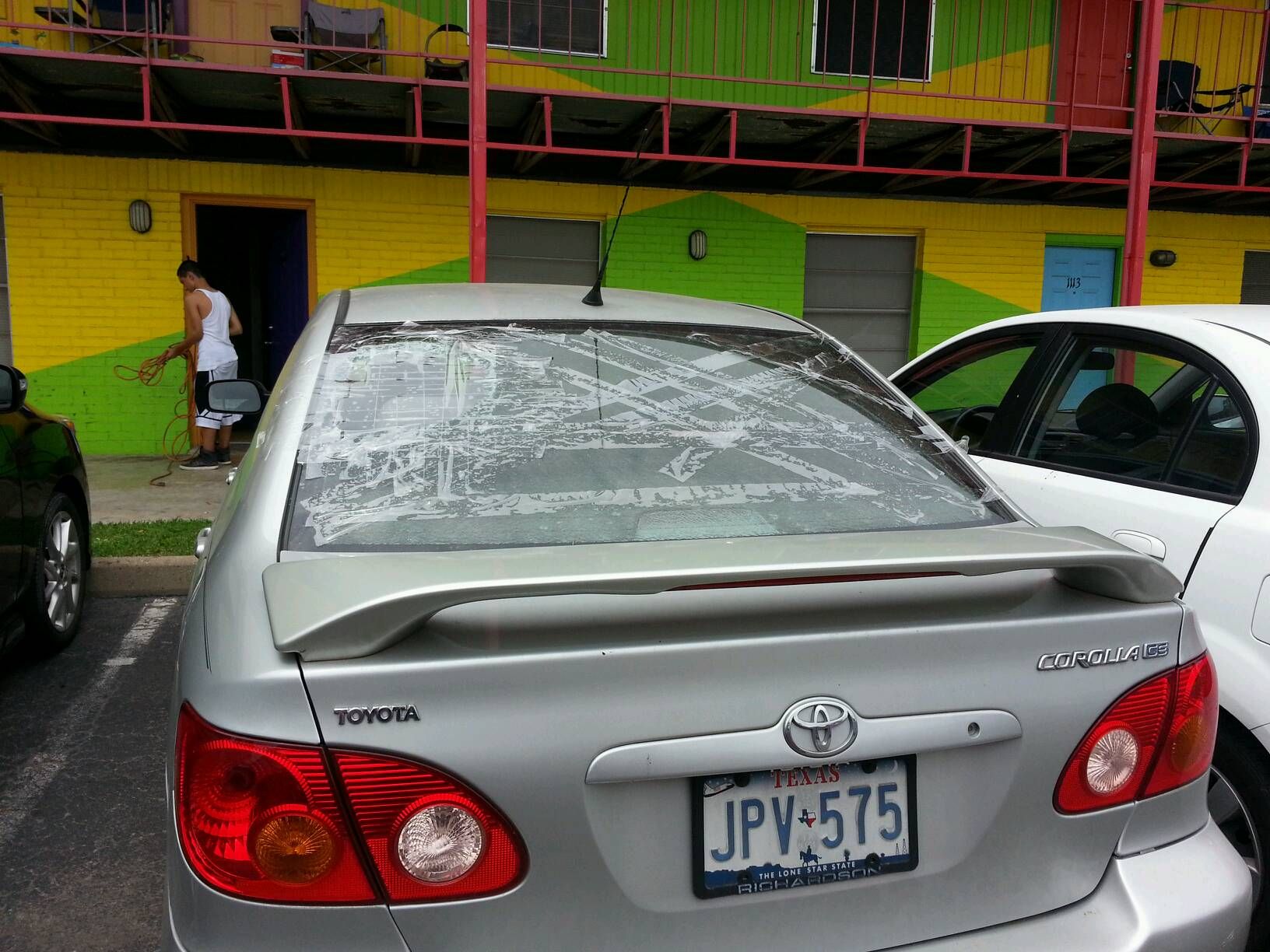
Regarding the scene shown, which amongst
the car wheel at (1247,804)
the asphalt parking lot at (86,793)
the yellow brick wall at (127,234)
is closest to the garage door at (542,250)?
the yellow brick wall at (127,234)

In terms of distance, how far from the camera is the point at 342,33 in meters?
8.66

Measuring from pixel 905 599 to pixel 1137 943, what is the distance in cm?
60

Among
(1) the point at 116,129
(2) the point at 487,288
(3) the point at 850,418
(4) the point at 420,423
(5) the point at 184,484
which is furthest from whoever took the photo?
(1) the point at 116,129

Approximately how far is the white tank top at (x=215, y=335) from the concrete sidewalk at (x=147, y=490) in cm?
91

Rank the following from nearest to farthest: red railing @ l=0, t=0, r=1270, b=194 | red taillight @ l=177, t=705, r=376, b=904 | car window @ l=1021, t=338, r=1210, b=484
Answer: red taillight @ l=177, t=705, r=376, b=904
car window @ l=1021, t=338, r=1210, b=484
red railing @ l=0, t=0, r=1270, b=194

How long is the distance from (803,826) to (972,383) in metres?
2.70

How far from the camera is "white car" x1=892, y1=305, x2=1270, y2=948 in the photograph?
2285 millimetres

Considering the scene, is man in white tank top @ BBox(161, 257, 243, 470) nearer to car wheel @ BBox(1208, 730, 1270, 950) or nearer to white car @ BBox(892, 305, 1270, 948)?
white car @ BBox(892, 305, 1270, 948)

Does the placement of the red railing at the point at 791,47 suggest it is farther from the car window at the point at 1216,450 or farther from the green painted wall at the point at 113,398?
the car window at the point at 1216,450

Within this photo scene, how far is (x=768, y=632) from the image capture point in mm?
1427

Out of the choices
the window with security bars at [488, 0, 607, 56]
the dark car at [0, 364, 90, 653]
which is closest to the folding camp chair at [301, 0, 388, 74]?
the window with security bars at [488, 0, 607, 56]

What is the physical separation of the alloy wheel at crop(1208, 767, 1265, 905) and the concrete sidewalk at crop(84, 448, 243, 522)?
5.76 meters

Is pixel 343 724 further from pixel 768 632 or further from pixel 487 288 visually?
pixel 487 288

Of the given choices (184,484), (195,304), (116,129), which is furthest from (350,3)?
(184,484)
